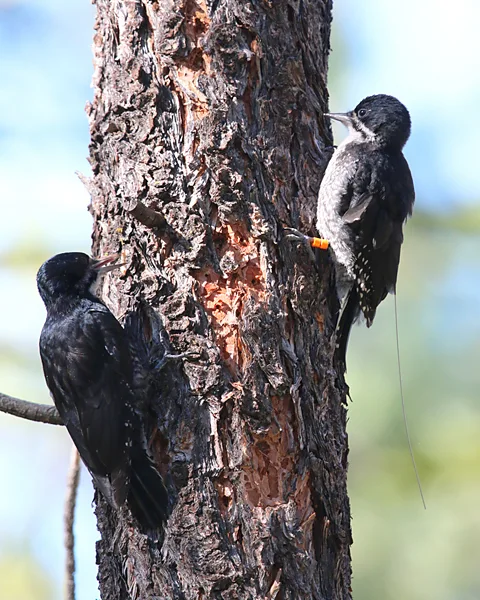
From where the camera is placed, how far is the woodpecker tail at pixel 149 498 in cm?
310

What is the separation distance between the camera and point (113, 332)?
363cm

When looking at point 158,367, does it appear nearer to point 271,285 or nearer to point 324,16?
point 271,285

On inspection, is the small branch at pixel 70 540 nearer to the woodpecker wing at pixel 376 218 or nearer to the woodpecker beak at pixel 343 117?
the woodpecker wing at pixel 376 218

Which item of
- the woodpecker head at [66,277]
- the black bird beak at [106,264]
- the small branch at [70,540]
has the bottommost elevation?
the small branch at [70,540]

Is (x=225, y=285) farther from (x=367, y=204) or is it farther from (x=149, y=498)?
(x=367, y=204)

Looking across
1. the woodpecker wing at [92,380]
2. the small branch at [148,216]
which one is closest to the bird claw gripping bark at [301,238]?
the small branch at [148,216]

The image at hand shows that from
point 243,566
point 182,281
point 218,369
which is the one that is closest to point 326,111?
point 182,281

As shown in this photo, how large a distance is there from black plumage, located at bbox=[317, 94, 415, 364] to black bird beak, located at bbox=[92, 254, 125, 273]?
35.9 inches

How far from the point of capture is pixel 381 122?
4.55 metres

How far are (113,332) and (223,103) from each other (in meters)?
1.11

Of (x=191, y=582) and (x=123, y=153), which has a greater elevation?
(x=123, y=153)

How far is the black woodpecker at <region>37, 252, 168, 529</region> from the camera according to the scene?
3.19m

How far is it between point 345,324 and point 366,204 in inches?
33.3

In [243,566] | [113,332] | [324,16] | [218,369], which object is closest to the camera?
[243,566]
